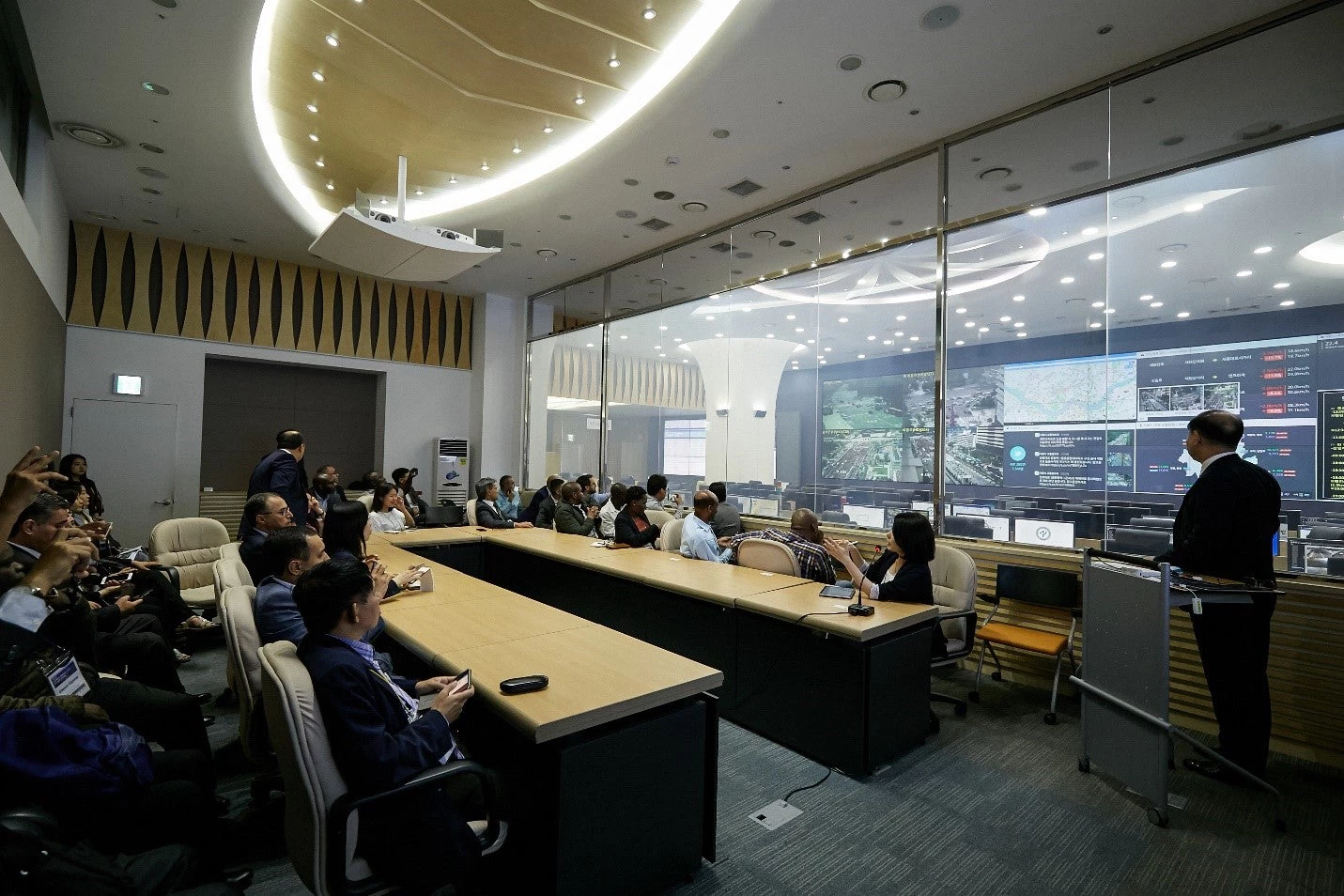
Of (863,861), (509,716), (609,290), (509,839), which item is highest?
(609,290)

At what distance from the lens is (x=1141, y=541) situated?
13.4 feet

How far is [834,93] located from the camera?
4.46 metres

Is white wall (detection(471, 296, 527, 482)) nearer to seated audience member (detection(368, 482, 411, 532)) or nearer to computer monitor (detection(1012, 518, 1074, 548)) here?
seated audience member (detection(368, 482, 411, 532))

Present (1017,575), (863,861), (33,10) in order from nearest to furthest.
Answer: (863,861) → (33,10) → (1017,575)

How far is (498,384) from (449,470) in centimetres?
163

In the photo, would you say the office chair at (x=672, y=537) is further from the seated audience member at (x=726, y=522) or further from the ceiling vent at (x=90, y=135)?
the ceiling vent at (x=90, y=135)

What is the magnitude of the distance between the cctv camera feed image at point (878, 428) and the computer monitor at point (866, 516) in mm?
285

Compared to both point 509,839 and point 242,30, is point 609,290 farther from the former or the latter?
point 509,839

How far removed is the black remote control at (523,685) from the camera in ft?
6.37

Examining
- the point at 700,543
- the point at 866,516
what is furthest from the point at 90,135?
the point at 866,516

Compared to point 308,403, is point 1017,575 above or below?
below

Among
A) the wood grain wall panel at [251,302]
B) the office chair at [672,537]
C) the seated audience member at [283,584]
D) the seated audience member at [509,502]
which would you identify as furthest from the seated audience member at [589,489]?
the seated audience member at [283,584]

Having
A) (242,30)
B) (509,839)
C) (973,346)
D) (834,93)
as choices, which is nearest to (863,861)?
(509,839)

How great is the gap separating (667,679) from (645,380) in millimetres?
6697
